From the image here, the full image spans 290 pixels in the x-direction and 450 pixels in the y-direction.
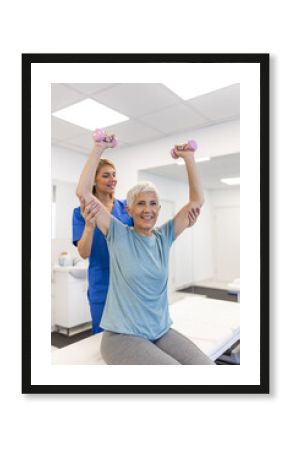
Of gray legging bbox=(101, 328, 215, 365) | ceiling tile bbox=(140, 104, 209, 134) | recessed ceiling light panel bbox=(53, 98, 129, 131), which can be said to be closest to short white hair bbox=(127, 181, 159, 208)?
gray legging bbox=(101, 328, 215, 365)

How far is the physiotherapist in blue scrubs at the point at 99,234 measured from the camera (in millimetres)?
936

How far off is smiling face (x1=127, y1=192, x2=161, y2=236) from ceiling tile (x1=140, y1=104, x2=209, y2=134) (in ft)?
4.78

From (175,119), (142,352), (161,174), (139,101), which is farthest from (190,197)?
(161,174)

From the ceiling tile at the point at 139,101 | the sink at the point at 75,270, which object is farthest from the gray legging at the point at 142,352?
the sink at the point at 75,270

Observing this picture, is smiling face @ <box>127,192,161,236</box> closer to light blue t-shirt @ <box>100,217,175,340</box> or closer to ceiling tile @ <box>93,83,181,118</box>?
light blue t-shirt @ <box>100,217,175,340</box>

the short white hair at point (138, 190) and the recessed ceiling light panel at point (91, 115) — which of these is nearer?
the short white hair at point (138, 190)

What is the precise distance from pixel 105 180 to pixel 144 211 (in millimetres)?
195

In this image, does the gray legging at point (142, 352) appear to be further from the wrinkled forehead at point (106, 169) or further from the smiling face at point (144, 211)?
the wrinkled forehead at point (106, 169)

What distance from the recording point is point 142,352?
0.88 m

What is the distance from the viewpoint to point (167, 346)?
0.94 meters
